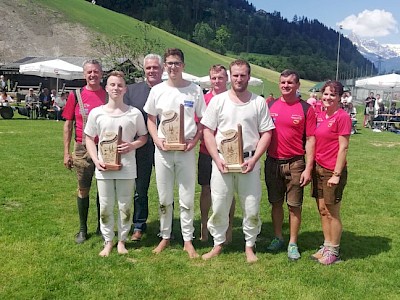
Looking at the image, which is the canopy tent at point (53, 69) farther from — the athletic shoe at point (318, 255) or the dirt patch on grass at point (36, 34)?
the dirt patch on grass at point (36, 34)

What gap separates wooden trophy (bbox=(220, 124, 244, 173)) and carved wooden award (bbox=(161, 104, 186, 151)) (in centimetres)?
44

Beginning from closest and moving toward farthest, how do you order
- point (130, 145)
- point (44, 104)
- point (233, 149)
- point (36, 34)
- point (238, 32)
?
point (233, 149) < point (130, 145) < point (44, 104) < point (36, 34) < point (238, 32)

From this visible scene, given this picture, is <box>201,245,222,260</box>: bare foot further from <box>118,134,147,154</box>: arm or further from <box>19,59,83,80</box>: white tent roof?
<box>19,59,83,80</box>: white tent roof

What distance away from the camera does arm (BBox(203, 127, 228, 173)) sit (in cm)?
453

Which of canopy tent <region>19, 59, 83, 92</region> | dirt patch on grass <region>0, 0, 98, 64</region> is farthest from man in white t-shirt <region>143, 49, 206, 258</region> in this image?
dirt patch on grass <region>0, 0, 98, 64</region>

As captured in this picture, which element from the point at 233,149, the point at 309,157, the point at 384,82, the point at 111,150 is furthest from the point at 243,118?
the point at 384,82

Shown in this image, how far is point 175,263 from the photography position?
4699mm

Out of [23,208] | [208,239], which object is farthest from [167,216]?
[23,208]

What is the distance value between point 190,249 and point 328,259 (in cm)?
152

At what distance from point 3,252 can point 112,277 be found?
1397 mm

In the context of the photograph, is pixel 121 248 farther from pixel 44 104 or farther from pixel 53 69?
pixel 44 104

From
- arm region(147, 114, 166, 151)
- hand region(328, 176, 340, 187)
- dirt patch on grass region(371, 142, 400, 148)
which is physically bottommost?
dirt patch on grass region(371, 142, 400, 148)

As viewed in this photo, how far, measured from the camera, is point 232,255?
495 centimetres

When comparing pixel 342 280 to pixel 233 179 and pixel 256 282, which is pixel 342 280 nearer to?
pixel 256 282
